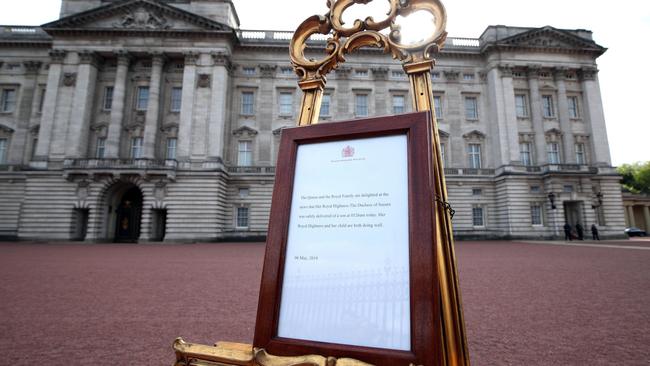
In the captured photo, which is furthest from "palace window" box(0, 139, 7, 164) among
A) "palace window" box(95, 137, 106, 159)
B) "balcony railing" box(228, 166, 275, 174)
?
"balcony railing" box(228, 166, 275, 174)

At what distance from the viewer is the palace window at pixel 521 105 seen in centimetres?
2992

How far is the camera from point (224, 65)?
2727cm

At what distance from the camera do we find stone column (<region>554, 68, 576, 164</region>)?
29.2 meters

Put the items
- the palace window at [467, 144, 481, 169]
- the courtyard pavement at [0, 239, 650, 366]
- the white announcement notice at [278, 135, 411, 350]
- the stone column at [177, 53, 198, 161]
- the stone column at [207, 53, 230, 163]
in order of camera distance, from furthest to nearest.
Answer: the palace window at [467, 144, 481, 169] < the stone column at [207, 53, 230, 163] < the stone column at [177, 53, 198, 161] < the courtyard pavement at [0, 239, 650, 366] < the white announcement notice at [278, 135, 411, 350]

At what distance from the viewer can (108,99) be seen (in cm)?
2800

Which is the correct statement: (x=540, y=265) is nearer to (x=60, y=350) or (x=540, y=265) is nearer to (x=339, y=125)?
(x=339, y=125)

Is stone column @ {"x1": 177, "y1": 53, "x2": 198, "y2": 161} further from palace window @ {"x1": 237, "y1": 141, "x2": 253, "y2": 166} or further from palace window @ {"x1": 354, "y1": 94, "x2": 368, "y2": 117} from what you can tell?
palace window @ {"x1": 354, "y1": 94, "x2": 368, "y2": 117}

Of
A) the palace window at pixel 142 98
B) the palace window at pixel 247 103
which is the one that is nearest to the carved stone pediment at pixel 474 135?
the palace window at pixel 247 103

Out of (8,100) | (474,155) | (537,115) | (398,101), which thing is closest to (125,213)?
(8,100)

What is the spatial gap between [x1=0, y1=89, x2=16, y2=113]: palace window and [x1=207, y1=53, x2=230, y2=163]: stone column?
18.6m

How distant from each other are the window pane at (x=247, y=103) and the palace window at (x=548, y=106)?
2645 cm

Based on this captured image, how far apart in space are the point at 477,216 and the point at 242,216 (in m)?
20.3

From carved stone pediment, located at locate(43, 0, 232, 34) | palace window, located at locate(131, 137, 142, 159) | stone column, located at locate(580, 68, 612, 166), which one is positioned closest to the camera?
carved stone pediment, located at locate(43, 0, 232, 34)

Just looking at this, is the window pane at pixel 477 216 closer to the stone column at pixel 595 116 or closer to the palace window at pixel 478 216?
the palace window at pixel 478 216
